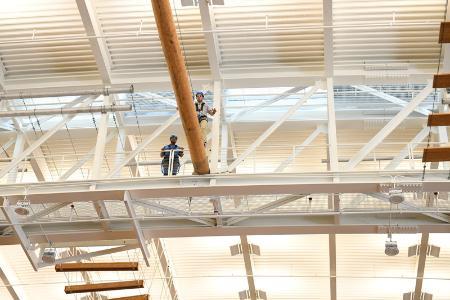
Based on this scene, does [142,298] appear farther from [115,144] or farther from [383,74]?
A: [383,74]

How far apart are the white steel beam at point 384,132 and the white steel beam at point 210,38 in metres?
4.80

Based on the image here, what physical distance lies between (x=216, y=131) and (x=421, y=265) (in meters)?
10.6

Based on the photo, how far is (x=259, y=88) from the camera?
2138cm

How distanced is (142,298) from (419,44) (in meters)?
10.7

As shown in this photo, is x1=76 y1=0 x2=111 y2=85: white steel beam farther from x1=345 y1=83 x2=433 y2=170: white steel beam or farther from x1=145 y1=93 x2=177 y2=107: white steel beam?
x1=345 y1=83 x2=433 y2=170: white steel beam

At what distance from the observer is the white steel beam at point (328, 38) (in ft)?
57.9

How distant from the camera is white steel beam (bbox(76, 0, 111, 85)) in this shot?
722 inches

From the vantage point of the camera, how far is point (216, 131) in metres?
17.8

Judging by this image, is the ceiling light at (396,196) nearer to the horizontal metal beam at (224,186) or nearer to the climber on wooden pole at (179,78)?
the horizontal metal beam at (224,186)

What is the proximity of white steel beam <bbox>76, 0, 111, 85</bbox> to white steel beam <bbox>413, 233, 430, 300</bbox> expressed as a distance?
471 inches

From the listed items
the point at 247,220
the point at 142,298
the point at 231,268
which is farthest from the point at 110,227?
the point at 231,268

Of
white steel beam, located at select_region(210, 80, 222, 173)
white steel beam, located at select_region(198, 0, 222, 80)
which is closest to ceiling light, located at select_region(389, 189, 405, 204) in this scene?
white steel beam, located at select_region(210, 80, 222, 173)

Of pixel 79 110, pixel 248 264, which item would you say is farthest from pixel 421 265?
pixel 79 110

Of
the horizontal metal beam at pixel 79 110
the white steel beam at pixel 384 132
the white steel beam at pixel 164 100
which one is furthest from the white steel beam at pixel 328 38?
the horizontal metal beam at pixel 79 110
